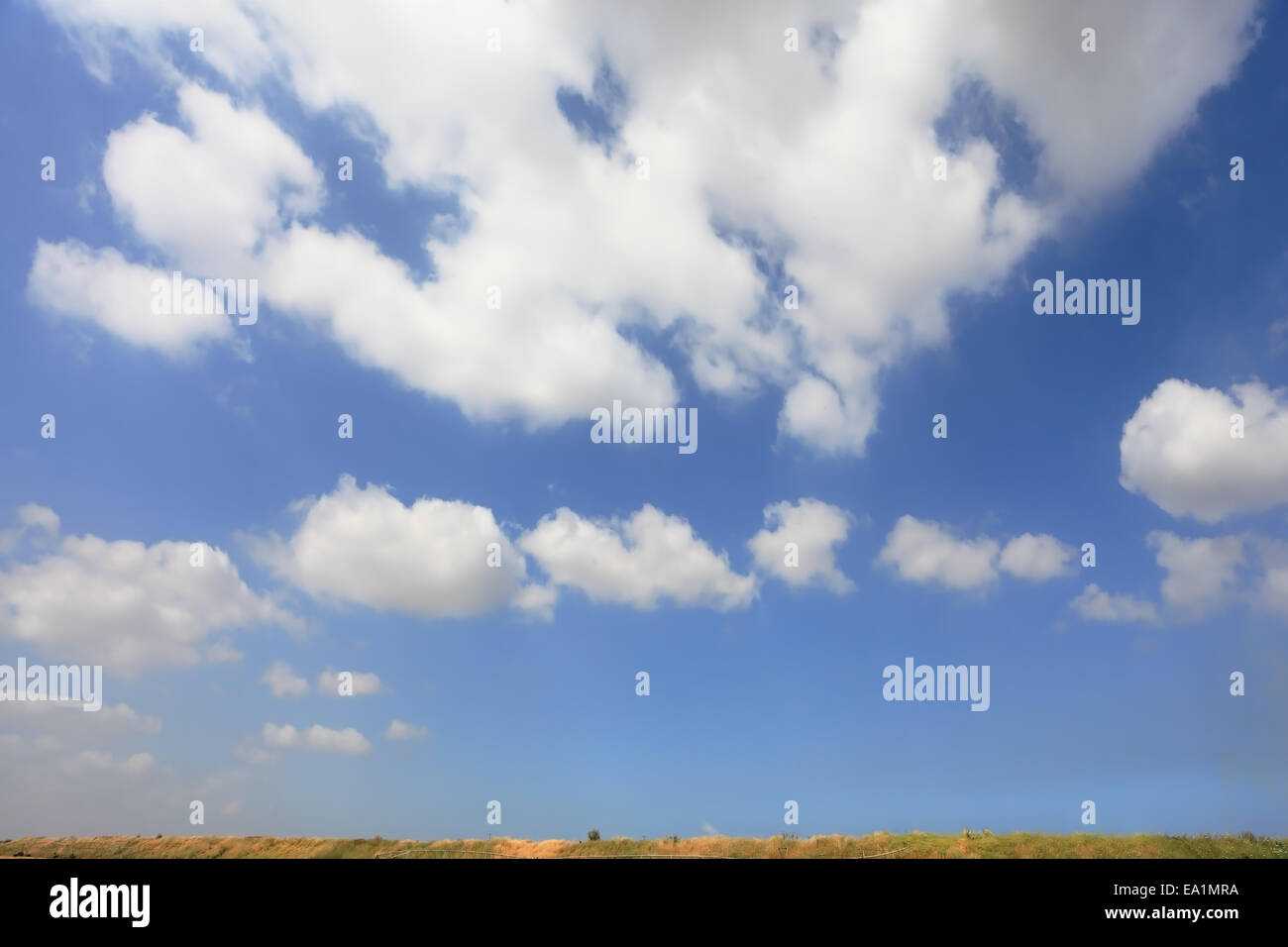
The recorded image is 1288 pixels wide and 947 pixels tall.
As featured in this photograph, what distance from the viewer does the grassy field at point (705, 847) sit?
42.2 m

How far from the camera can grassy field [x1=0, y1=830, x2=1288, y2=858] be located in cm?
4219

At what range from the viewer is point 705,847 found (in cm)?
4809
